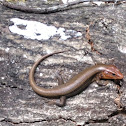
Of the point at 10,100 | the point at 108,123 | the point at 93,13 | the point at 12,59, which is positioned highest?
the point at 93,13

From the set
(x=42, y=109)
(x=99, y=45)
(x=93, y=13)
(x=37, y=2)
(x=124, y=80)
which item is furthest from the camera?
(x=37, y=2)

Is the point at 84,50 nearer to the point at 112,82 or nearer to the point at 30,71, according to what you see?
the point at 112,82

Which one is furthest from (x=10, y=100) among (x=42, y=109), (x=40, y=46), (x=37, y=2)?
(x=37, y=2)

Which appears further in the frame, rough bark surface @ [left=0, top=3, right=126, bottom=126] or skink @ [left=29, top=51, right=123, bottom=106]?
skink @ [left=29, top=51, right=123, bottom=106]

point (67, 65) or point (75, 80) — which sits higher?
point (67, 65)

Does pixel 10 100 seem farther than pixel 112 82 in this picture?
No
